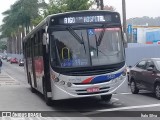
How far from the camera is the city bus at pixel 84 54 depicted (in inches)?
473

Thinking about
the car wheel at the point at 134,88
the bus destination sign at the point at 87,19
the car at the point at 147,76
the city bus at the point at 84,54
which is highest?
the bus destination sign at the point at 87,19

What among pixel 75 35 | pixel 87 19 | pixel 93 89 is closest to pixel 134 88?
pixel 93 89

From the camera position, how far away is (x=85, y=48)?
1212 centimetres

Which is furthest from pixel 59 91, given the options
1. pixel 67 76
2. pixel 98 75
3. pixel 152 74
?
pixel 152 74

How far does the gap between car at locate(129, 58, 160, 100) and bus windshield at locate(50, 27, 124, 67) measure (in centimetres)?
269

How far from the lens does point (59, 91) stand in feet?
39.6

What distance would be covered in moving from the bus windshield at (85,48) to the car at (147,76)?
8.81ft

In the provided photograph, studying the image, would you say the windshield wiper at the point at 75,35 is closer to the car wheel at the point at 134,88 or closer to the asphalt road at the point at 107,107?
the asphalt road at the point at 107,107

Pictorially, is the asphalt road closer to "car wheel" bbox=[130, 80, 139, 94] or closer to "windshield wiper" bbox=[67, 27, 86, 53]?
"car wheel" bbox=[130, 80, 139, 94]

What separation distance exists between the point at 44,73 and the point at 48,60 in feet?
2.88

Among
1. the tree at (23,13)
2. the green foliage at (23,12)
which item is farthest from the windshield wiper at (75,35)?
the tree at (23,13)

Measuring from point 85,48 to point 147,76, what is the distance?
405cm

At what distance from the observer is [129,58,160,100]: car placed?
14.5 m

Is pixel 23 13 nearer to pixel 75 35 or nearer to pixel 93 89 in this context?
pixel 75 35
